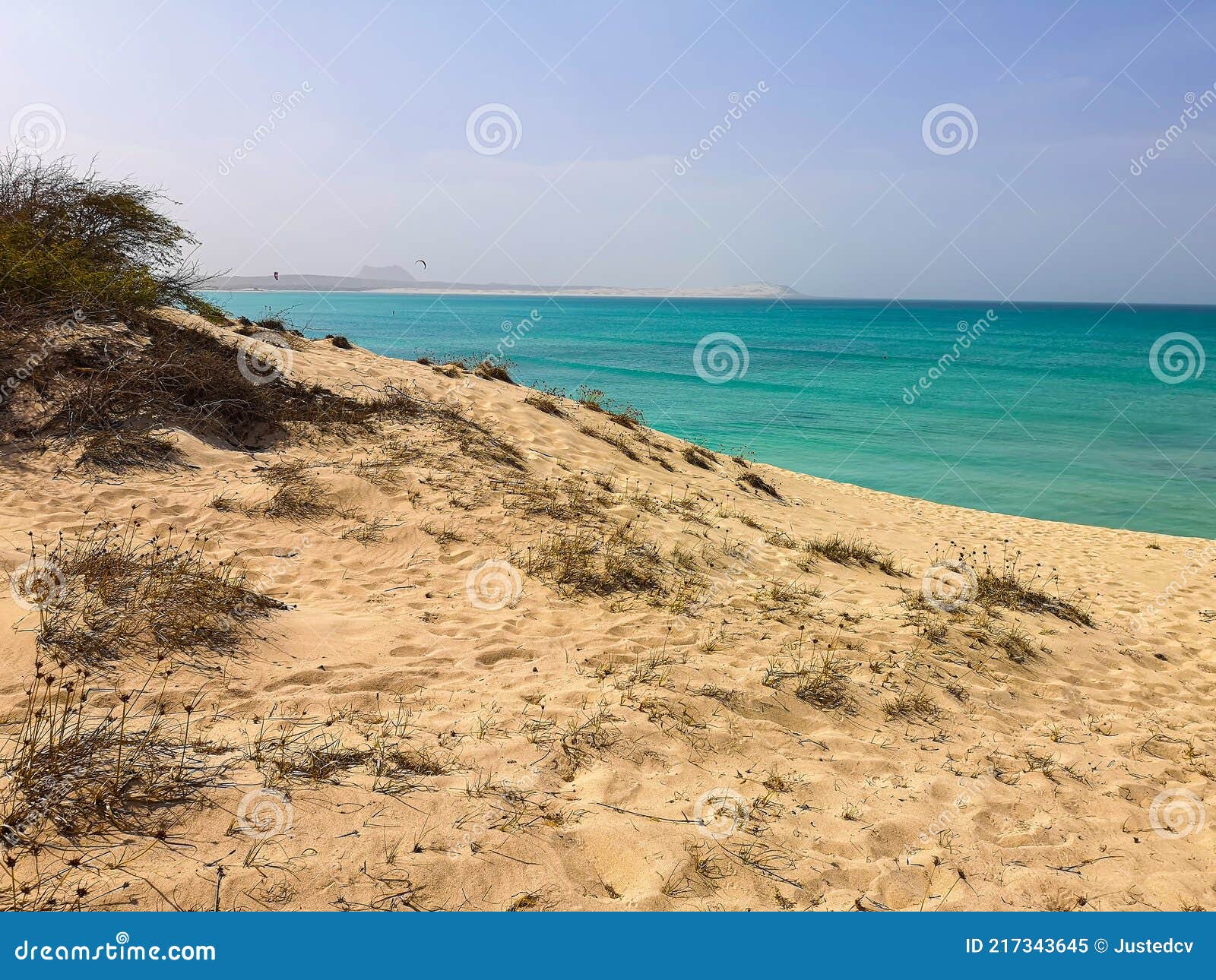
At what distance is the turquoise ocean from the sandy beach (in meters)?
9.06

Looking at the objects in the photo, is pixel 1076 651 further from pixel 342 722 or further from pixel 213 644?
pixel 213 644

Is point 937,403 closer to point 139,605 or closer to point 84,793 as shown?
point 139,605

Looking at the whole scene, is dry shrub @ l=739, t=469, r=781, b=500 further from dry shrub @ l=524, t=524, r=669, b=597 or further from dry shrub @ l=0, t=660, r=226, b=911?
dry shrub @ l=0, t=660, r=226, b=911

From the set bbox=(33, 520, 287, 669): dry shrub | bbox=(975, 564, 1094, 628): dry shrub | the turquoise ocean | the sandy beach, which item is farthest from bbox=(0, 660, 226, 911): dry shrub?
the turquoise ocean

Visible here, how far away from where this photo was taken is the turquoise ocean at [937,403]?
18688mm

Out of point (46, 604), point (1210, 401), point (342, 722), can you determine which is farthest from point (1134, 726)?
point (1210, 401)

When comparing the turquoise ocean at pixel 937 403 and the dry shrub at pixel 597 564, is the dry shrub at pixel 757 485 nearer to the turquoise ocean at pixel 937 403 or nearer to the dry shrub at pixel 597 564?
the dry shrub at pixel 597 564

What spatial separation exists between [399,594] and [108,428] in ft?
15.8

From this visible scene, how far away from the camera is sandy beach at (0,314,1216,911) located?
343 cm

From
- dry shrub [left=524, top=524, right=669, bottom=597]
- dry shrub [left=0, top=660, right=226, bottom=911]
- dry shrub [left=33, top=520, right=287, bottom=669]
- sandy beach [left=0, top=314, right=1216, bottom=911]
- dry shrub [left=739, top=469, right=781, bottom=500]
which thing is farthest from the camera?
dry shrub [left=739, top=469, right=781, bottom=500]

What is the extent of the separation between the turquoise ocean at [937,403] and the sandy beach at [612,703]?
9065 mm

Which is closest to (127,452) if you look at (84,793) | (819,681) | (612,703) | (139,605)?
(139,605)

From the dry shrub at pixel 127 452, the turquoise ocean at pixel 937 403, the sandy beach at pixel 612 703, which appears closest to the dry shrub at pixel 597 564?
the sandy beach at pixel 612 703

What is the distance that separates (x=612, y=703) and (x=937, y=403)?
30.9 m
